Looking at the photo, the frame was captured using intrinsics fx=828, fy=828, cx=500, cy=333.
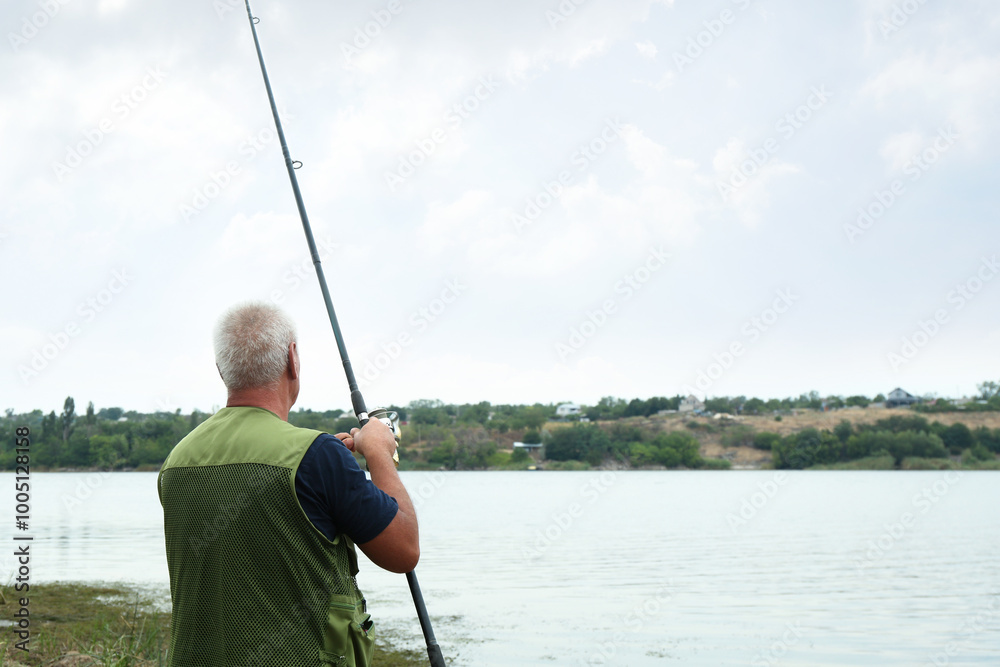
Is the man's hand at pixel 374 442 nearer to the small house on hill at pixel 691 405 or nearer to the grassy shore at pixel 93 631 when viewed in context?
the grassy shore at pixel 93 631

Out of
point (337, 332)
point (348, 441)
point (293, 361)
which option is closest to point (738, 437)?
point (337, 332)

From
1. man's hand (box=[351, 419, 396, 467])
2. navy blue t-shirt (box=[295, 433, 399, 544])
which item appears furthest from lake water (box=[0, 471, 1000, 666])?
navy blue t-shirt (box=[295, 433, 399, 544])

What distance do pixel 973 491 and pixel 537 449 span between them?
42086 mm

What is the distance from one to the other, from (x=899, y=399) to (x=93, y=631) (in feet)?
393

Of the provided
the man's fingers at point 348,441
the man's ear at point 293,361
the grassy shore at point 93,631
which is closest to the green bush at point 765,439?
the grassy shore at point 93,631

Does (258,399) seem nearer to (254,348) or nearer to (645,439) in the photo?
(254,348)

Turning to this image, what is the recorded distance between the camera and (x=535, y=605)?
48.5ft

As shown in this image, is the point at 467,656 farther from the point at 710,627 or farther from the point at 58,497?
the point at 58,497

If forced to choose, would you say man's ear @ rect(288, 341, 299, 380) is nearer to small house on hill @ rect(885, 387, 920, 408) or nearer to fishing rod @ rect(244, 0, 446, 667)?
fishing rod @ rect(244, 0, 446, 667)

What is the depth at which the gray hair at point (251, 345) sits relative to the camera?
2.34 meters

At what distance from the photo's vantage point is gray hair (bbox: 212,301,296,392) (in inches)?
92.0

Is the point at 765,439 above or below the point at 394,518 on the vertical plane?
below

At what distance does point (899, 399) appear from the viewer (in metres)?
112

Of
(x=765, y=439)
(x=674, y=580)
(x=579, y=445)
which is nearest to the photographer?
(x=674, y=580)
